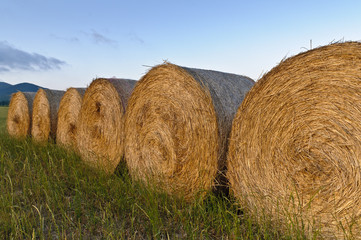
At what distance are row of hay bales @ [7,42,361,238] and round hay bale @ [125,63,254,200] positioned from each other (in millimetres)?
14

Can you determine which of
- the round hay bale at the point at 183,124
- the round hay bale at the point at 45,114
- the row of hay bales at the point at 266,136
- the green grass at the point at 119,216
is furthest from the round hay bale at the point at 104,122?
the round hay bale at the point at 45,114

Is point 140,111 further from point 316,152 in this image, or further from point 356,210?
point 356,210

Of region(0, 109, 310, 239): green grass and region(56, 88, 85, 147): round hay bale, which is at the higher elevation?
region(56, 88, 85, 147): round hay bale

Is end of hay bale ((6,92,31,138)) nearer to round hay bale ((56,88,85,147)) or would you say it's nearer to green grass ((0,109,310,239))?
round hay bale ((56,88,85,147))

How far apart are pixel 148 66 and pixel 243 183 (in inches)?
85.4

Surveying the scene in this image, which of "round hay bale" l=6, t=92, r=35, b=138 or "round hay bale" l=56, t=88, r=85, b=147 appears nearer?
"round hay bale" l=56, t=88, r=85, b=147

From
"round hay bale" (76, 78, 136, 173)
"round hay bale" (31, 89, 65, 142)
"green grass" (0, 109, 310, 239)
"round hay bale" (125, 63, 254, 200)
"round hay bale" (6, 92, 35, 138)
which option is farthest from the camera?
"round hay bale" (6, 92, 35, 138)

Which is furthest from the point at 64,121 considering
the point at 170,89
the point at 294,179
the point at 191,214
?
the point at 294,179

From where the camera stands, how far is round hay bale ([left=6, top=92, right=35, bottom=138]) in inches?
353

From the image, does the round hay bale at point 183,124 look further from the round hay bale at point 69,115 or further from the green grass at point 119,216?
the round hay bale at point 69,115

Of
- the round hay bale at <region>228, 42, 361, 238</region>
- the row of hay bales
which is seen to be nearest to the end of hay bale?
the row of hay bales

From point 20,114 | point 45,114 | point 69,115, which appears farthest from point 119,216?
point 20,114

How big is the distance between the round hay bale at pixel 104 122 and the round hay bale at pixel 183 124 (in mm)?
620

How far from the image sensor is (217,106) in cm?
354
